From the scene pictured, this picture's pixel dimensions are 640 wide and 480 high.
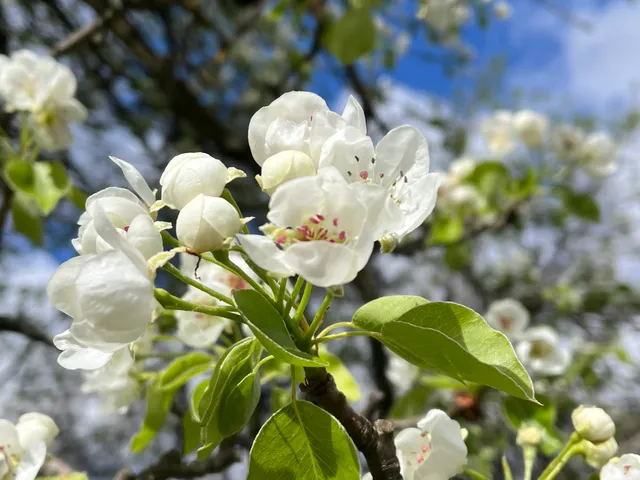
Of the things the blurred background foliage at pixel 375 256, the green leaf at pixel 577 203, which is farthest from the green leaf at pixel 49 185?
the green leaf at pixel 577 203

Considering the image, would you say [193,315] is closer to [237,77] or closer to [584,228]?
[237,77]

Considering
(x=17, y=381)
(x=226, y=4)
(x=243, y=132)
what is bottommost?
(x=17, y=381)

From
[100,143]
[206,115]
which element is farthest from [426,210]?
[100,143]

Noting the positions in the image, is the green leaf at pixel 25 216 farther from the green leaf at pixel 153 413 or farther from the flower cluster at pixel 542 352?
the flower cluster at pixel 542 352

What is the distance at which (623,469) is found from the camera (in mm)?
761

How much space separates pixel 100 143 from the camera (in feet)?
13.1

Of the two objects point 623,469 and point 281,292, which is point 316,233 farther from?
point 623,469

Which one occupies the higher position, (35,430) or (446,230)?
(35,430)

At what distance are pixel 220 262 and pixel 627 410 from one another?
4.29 metres

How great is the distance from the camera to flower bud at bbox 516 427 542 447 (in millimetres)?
1043

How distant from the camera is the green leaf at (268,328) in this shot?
0.52 metres

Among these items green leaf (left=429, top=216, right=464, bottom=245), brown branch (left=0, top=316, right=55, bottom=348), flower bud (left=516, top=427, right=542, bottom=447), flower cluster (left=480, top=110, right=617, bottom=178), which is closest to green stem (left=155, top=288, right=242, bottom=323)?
flower bud (left=516, top=427, right=542, bottom=447)

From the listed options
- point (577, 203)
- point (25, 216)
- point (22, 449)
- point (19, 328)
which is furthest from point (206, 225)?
point (577, 203)

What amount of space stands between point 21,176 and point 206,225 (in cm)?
134
